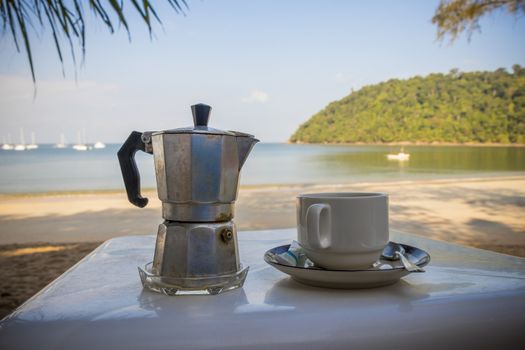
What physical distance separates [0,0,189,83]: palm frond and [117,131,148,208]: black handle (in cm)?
48

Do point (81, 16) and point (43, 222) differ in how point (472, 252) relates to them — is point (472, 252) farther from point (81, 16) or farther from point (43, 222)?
point (43, 222)

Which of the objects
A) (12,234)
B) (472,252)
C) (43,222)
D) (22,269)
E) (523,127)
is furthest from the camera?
(523,127)

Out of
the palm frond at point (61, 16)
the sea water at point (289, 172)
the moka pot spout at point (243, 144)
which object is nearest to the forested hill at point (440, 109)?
the sea water at point (289, 172)

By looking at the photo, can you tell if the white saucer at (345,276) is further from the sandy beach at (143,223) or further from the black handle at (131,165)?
the sandy beach at (143,223)

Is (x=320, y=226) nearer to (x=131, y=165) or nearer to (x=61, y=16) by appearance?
(x=131, y=165)

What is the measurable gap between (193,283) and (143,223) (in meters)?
4.55

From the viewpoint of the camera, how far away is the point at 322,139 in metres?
55.4

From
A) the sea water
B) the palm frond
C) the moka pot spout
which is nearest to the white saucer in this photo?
the moka pot spout

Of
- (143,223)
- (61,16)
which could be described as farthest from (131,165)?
(143,223)

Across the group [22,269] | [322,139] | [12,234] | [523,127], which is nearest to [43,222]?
[12,234]

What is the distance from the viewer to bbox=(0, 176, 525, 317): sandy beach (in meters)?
2.96

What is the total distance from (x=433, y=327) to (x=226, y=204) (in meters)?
0.31

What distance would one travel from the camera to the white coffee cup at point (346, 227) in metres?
0.52

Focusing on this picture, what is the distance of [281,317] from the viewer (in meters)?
0.47
